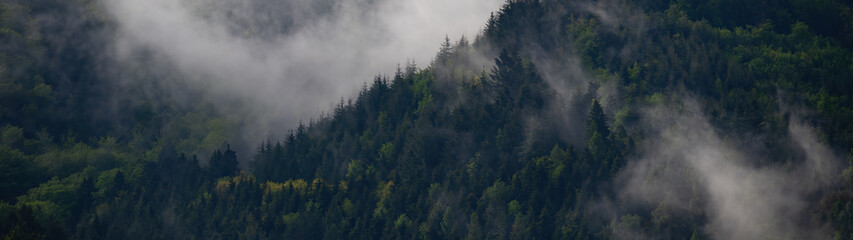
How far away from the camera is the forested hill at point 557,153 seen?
422ft

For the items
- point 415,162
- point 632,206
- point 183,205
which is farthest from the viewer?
point 183,205

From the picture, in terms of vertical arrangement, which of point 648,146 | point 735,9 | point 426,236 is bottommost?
point 426,236

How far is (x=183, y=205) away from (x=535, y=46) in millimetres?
62108

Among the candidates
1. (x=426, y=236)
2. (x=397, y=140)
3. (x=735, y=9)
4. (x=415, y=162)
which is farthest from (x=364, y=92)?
(x=735, y=9)

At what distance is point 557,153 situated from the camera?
144375 millimetres

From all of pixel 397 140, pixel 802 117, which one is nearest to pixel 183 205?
pixel 397 140

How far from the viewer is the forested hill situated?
12875cm

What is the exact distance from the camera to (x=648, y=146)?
14175cm

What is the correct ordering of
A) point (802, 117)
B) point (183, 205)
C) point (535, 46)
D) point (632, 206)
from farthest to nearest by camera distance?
point (535, 46)
point (183, 205)
point (802, 117)
point (632, 206)

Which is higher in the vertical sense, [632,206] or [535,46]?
[535,46]

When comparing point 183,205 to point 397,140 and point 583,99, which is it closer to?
point 397,140

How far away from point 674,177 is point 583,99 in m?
27.9

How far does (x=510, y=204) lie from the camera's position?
5497 inches

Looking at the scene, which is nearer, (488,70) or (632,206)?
(632,206)
